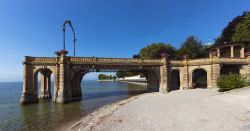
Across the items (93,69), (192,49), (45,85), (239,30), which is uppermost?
(239,30)

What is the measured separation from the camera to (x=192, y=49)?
57656 mm

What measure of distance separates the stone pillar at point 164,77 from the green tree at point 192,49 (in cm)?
2474

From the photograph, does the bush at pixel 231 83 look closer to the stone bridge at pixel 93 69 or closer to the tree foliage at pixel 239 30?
the stone bridge at pixel 93 69

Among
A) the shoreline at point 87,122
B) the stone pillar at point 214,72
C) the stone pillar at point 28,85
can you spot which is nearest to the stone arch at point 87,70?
the stone pillar at point 28,85

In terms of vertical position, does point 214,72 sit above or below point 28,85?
above

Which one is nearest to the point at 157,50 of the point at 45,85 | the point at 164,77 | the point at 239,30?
the point at 239,30

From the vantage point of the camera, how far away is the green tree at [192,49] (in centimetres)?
5525

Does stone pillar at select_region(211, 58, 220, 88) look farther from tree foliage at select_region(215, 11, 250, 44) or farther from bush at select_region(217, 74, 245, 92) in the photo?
tree foliage at select_region(215, 11, 250, 44)

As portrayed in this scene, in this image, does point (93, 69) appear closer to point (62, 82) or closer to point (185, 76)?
point (62, 82)

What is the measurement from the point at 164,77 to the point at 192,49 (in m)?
30.7

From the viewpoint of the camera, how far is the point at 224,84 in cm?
2180

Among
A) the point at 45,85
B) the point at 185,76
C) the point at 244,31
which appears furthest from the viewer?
the point at 244,31

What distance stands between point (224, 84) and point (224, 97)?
4528mm

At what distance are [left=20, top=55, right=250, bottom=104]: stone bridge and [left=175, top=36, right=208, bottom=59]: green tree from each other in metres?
19.5
